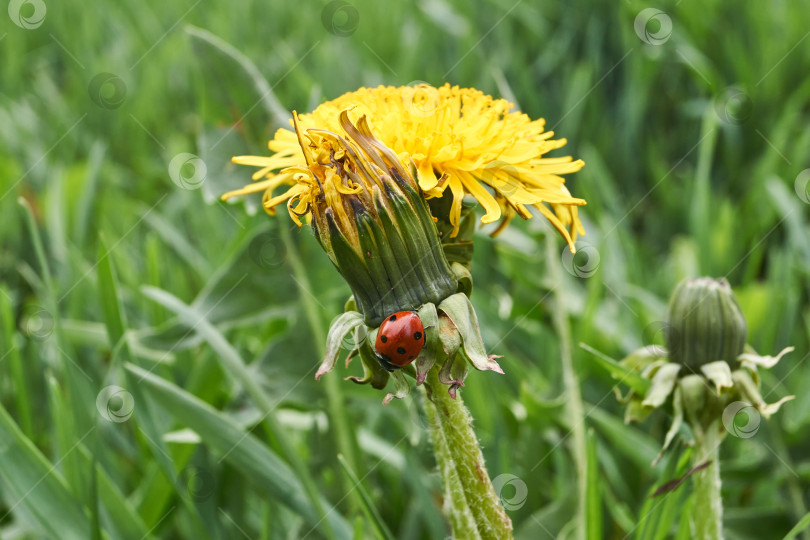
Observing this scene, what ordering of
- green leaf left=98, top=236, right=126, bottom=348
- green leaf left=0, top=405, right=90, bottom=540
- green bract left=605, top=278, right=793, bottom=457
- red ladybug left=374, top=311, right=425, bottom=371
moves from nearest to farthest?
red ladybug left=374, top=311, right=425, bottom=371, green bract left=605, top=278, right=793, bottom=457, green leaf left=0, top=405, right=90, bottom=540, green leaf left=98, top=236, right=126, bottom=348

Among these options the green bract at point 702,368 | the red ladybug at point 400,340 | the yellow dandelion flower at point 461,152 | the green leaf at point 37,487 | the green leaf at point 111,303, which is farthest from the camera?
the green leaf at point 111,303

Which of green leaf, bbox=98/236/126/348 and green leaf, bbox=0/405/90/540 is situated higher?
green leaf, bbox=98/236/126/348

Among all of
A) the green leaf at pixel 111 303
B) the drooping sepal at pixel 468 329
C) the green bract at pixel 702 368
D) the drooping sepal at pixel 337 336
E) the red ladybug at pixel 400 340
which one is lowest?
the green bract at pixel 702 368

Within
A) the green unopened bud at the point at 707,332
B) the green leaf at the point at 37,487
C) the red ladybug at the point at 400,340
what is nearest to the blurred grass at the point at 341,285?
the green leaf at the point at 37,487

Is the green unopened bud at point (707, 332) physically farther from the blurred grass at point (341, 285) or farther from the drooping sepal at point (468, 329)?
the drooping sepal at point (468, 329)

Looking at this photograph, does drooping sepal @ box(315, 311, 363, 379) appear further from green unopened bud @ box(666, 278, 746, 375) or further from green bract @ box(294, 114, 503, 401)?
green unopened bud @ box(666, 278, 746, 375)

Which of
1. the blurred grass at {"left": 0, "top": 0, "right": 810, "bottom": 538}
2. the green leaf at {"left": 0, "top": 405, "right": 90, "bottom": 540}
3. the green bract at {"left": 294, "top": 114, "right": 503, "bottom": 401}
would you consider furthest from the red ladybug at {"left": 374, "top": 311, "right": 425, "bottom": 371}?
the green leaf at {"left": 0, "top": 405, "right": 90, "bottom": 540}

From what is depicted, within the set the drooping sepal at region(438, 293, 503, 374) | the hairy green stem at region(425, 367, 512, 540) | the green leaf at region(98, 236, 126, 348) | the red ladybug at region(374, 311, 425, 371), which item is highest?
the green leaf at region(98, 236, 126, 348)
